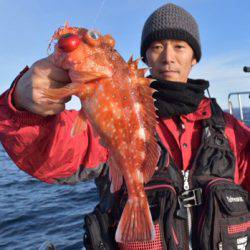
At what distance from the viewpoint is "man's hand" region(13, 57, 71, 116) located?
102 inches

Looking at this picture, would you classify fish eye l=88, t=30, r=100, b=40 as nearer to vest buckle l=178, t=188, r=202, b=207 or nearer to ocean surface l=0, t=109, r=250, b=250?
vest buckle l=178, t=188, r=202, b=207

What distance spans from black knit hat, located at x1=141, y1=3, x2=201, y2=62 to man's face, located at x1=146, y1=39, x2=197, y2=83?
8cm

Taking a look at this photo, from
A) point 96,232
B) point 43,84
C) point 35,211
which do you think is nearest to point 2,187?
point 35,211

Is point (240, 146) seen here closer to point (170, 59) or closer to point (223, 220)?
point (223, 220)

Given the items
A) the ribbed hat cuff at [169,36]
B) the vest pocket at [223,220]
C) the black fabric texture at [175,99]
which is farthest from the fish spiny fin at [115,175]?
the ribbed hat cuff at [169,36]

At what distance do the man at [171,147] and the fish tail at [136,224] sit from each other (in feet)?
2.07

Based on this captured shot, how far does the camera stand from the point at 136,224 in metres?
2.88

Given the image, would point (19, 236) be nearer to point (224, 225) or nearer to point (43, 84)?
point (224, 225)

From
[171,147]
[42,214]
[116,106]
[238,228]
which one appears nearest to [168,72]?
[171,147]

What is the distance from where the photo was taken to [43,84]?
8.46 ft

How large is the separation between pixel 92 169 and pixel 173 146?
3.83 feet

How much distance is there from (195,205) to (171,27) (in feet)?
7.65

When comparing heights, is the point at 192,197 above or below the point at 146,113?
below

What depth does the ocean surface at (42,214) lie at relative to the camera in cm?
914
